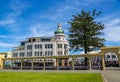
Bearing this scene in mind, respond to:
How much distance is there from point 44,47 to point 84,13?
27.8 meters

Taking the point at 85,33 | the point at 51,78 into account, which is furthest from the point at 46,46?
the point at 51,78

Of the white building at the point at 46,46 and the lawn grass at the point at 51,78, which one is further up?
the white building at the point at 46,46

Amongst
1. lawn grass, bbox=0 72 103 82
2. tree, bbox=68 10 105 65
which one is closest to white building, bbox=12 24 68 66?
tree, bbox=68 10 105 65

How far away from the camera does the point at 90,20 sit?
5750 centimetres

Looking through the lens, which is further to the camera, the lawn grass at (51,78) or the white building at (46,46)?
the white building at (46,46)

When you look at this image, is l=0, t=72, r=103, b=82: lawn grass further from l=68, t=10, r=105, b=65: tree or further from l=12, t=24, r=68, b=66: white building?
l=12, t=24, r=68, b=66: white building

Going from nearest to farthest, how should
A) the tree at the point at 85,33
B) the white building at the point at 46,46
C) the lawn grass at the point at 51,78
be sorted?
the lawn grass at the point at 51,78 < the tree at the point at 85,33 < the white building at the point at 46,46

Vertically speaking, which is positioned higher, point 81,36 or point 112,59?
point 81,36

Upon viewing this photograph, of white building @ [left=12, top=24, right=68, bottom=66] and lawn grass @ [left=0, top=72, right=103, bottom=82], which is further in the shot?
white building @ [left=12, top=24, right=68, bottom=66]

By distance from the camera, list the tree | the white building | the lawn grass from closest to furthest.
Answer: the lawn grass
the tree
the white building

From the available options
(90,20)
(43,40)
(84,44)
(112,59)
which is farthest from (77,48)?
(43,40)

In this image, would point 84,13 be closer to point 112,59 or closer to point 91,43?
point 91,43

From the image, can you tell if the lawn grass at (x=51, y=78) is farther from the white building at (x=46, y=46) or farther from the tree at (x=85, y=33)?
the white building at (x=46, y=46)

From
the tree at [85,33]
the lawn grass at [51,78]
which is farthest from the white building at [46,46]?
the lawn grass at [51,78]
